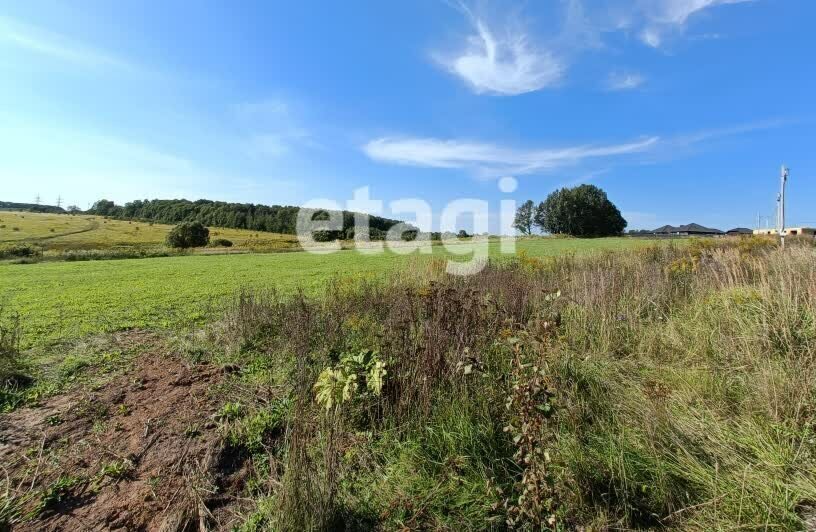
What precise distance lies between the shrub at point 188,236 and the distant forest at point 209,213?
11.3 metres

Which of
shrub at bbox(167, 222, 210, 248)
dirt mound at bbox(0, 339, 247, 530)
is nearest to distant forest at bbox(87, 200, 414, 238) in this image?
shrub at bbox(167, 222, 210, 248)

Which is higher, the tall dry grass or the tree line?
the tree line

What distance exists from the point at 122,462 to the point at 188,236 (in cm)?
6498

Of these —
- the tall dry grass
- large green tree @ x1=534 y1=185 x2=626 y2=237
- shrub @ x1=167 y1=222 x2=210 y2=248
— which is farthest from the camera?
large green tree @ x1=534 y1=185 x2=626 y2=237

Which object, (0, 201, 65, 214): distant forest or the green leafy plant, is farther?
(0, 201, 65, 214): distant forest

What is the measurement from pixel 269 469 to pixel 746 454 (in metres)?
3.03

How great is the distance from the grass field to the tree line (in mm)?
51592

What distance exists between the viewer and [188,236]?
57.9 metres

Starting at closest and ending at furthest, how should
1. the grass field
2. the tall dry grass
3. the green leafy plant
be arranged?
the tall dry grass → the green leafy plant → the grass field

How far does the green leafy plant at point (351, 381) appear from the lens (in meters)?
2.72

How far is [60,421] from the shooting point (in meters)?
3.04

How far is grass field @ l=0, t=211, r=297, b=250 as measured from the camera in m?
52.4

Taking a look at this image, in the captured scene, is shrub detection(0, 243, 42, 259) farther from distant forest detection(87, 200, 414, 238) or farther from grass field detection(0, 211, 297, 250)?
distant forest detection(87, 200, 414, 238)

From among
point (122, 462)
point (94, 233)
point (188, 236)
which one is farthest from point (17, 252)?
point (122, 462)
